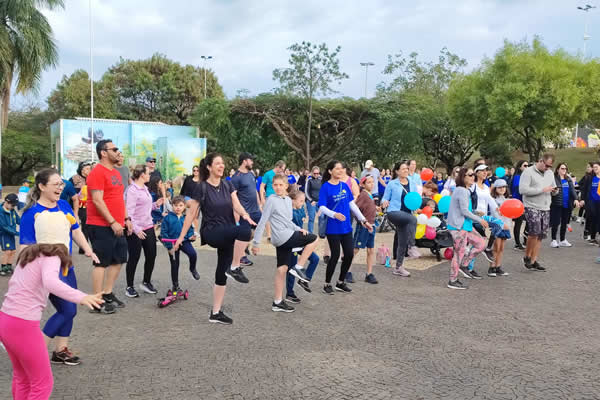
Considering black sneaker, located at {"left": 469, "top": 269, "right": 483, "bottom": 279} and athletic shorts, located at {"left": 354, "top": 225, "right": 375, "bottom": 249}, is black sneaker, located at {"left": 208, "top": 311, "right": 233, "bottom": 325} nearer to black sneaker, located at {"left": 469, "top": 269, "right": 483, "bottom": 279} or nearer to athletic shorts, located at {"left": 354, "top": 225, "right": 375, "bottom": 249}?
athletic shorts, located at {"left": 354, "top": 225, "right": 375, "bottom": 249}

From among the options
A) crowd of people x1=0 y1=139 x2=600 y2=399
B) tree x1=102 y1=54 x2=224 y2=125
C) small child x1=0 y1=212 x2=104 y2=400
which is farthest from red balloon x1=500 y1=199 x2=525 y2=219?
tree x1=102 y1=54 x2=224 y2=125

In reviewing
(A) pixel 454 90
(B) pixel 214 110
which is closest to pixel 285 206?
(B) pixel 214 110

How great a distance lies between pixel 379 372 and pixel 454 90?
30.5 metres

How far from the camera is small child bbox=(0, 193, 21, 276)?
843 centimetres

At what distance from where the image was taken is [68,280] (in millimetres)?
4473

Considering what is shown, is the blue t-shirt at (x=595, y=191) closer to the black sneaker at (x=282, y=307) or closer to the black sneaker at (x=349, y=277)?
the black sneaker at (x=349, y=277)

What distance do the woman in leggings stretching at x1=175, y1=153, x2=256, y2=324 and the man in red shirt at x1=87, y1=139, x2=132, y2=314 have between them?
0.90 m

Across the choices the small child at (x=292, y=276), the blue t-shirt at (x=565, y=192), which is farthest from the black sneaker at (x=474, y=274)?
the blue t-shirt at (x=565, y=192)

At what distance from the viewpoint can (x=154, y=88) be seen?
4922 centimetres

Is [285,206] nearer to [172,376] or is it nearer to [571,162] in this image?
[172,376]

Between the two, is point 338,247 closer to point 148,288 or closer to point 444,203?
point 148,288

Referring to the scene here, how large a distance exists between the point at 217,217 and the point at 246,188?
3176mm

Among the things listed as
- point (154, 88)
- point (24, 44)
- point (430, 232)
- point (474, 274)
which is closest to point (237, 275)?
point (474, 274)

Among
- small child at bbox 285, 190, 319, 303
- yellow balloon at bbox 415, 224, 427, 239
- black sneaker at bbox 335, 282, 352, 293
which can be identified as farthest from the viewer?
yellow balloon at bbox 415, 224, 427, 239
